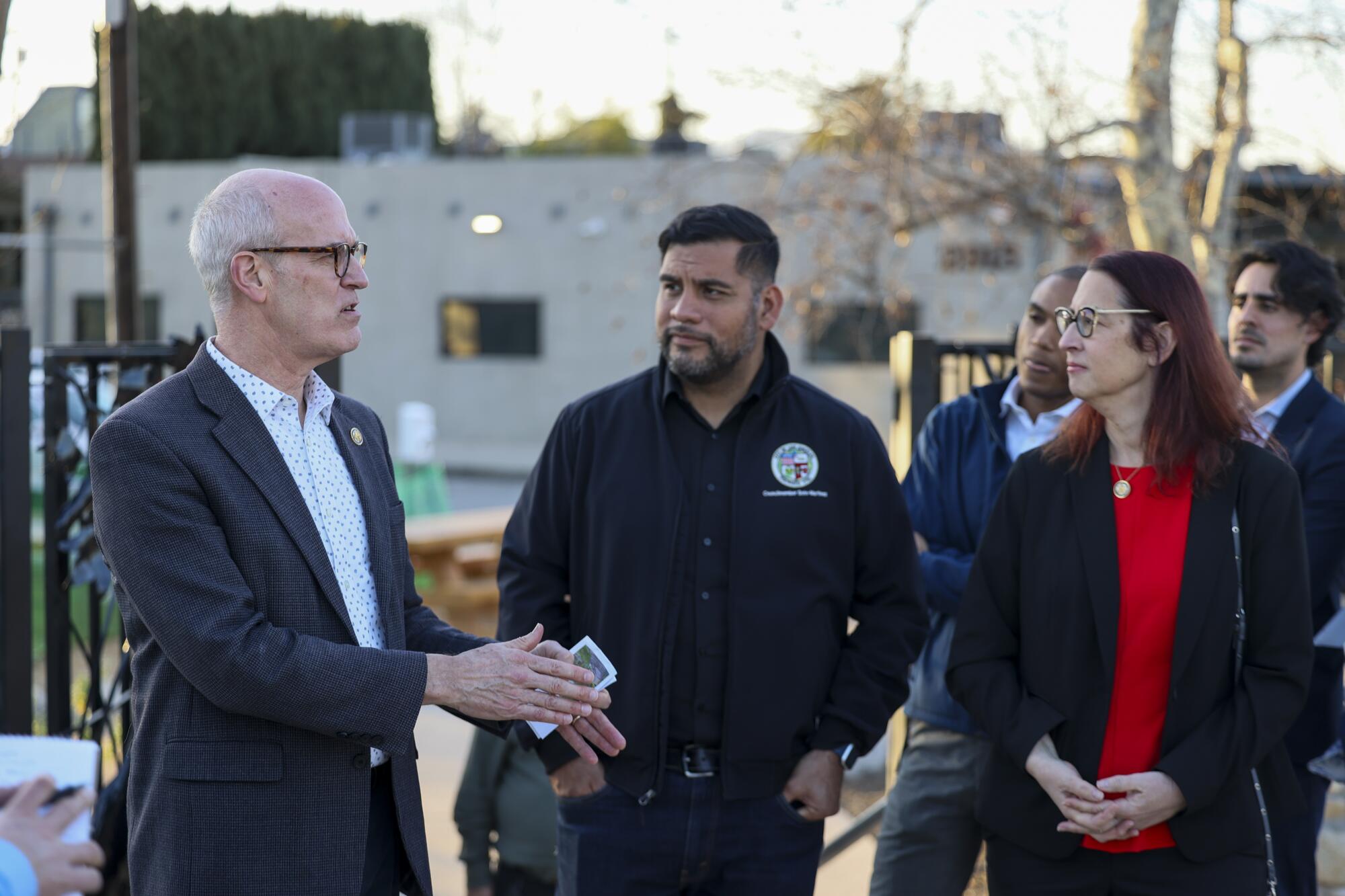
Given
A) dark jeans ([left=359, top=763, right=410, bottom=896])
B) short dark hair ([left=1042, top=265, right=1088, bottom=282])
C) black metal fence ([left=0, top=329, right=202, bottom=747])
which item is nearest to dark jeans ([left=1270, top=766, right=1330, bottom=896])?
short dark hair ([left=1042, top=265, right=1088, bottom=282])

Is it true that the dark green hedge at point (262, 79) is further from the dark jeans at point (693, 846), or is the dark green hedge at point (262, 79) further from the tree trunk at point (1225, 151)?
the dark jeans at point (693, 846)

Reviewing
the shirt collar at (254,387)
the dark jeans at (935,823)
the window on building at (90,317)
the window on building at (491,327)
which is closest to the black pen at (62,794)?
the shirt collar at (254,387)

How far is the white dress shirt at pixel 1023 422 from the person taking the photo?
3.88m

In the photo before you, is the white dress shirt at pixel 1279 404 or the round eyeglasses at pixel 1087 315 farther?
the white dress shirt at pixel 1279 404

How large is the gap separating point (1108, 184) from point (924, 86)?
177cm

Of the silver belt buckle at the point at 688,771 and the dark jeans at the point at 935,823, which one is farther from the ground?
the silver belt buckle at the point at 688,771

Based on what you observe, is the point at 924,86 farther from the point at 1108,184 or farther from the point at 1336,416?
the point at 1336,416

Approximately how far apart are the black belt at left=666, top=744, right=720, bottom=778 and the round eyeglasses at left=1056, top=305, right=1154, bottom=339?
135 centimetres

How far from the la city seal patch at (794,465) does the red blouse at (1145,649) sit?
780 mm

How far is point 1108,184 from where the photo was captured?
9938 millimetres

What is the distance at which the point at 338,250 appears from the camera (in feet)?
8.83

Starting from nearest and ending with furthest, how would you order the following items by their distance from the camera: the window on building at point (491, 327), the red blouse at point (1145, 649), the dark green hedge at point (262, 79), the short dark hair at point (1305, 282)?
the red blouse at point (1145, 649) → the short dark hair at point (1305, 282) → the window on building at point (491, 327) → the dark green hedge at point (262, 79)

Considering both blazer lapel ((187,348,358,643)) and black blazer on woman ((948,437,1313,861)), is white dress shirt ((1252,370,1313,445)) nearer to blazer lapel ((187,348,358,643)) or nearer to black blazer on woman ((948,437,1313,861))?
black blazer on woman ((948,437,1313,861))

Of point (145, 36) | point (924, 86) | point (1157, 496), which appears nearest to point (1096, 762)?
point (1157, 496)
